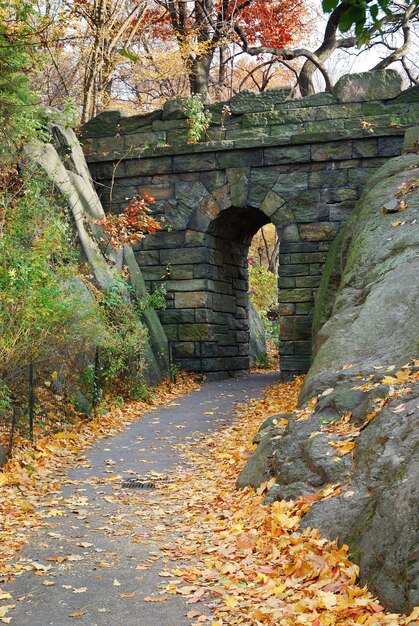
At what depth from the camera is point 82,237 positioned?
40.7 ft

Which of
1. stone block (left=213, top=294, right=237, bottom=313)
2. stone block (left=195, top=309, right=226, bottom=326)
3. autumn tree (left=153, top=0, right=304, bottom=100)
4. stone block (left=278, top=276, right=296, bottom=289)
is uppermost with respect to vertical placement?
autumn tree (left=153, top=0, right=304, bottom=100)

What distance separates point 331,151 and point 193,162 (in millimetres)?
2571

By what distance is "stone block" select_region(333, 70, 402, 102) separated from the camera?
13.2 metres

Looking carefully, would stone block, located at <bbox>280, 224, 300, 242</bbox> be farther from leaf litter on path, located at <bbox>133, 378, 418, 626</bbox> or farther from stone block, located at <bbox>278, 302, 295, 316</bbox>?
leaf litter on path, located at <bbox>133, 378, 418, 626</bbox>

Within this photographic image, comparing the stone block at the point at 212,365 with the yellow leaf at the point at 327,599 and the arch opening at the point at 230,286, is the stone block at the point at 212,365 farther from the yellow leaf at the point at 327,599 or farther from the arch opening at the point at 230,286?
the yellow leaf at the point at 327,599

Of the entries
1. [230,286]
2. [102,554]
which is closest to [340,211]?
[230,286]

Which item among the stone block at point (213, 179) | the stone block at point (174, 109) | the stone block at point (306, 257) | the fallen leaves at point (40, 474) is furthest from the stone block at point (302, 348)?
the stone block at point (174, 109)

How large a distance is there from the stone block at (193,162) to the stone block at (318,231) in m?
2.08

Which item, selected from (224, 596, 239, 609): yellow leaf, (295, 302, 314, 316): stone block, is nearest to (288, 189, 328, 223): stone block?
(295, 302, 314, 316): stone block

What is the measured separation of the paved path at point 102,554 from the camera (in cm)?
454

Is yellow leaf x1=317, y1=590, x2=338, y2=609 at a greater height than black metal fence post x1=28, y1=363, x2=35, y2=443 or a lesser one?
lesser

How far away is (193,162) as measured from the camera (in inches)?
557

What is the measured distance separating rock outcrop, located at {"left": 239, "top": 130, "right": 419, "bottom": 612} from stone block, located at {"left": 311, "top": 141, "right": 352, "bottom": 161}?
10.5ft

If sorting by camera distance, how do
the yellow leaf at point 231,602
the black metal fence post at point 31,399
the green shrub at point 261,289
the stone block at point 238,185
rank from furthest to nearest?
the green shrub at point 261,289 → the stone block at point 238,185 → the black metal fence post at point 31,399 → the yellow leaf at point 231,602
